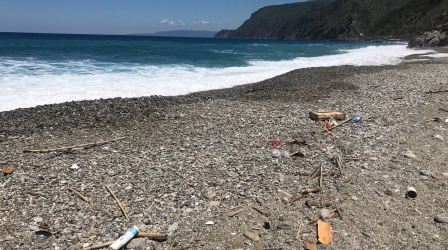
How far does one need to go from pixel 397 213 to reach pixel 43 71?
23.6 meters

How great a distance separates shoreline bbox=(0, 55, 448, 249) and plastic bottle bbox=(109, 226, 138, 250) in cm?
19

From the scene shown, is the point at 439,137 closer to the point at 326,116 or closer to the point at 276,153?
the point at 326,116

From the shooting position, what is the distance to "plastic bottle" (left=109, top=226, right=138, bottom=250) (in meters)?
5.60

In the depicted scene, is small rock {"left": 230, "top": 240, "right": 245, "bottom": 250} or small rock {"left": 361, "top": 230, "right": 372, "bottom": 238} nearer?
small rock {"left": 230, "top": 240, "right": 245, "bottom": 250}

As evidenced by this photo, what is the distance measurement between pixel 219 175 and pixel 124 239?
→ 8.27 feet

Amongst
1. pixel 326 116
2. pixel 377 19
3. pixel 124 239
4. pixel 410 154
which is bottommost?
pixel 124 239

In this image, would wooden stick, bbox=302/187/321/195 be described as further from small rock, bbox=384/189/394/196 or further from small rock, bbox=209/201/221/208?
small rock, bbox=209/201/221/208

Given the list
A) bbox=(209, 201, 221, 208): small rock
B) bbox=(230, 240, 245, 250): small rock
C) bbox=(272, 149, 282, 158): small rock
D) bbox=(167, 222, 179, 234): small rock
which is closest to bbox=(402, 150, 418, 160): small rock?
bbox=(272, 149, 282, 158): small rock

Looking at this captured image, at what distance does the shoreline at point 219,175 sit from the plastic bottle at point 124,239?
0.64ft

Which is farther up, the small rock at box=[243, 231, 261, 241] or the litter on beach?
the litter on beach

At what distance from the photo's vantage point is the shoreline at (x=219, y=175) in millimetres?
6047

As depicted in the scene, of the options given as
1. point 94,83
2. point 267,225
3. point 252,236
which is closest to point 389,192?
point 267,225

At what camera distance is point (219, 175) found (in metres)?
7.79

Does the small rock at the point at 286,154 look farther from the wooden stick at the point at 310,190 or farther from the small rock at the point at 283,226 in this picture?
the small rock at the point at 283,226
